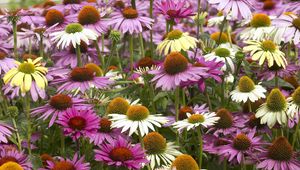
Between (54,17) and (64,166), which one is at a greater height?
(54,17)

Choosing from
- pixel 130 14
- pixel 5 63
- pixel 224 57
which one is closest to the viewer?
pixel 5 63

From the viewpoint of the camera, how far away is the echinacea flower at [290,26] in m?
2.32

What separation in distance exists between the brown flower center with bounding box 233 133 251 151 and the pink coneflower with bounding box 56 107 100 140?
1.33ft

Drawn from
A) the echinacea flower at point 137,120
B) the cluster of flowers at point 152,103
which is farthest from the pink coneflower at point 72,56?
the echinacea flower at point 137,120

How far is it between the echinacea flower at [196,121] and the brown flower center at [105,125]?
197 mm

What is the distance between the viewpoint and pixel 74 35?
89.0 inches

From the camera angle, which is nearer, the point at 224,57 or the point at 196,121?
the point at 196,121

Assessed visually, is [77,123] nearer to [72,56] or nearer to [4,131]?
[4,131]

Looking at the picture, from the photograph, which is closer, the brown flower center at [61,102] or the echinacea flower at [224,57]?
the brown flower center at [61,102]

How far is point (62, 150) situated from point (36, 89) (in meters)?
0.21

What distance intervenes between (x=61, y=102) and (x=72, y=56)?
571 mm

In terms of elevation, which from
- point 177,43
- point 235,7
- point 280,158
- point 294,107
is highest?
point 235,7

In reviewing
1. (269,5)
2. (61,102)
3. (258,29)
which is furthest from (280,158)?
(269,5)

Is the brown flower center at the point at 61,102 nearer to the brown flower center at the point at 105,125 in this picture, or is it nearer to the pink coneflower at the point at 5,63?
the brown flower center at the point at 105,125
